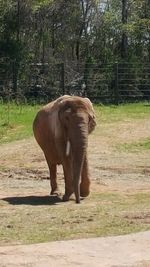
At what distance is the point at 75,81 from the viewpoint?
36438 mm

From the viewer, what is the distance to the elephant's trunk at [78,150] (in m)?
11.6

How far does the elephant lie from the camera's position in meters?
11.7

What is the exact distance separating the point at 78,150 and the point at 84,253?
4.04 metres

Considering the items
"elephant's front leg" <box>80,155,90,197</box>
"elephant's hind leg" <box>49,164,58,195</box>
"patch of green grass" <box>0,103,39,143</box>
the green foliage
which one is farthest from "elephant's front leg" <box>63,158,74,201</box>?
the green foliage

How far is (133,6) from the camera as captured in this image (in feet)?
153

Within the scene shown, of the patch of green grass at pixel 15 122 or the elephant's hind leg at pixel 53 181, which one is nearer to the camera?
the elephant's hind leg at pixel 53 181

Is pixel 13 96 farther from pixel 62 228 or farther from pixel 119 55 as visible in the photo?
pixel 62 228

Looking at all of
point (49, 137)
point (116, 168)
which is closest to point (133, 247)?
point (49, 137)

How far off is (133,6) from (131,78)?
11.0m

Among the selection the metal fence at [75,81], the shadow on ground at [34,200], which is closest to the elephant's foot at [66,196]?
the shadow on ground at [34,200]

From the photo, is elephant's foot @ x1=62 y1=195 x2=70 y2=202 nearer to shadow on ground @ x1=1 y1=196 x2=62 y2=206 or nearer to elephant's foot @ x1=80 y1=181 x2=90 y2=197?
shadow on ground @ x1=1 y1=196 x2=62 y2=206

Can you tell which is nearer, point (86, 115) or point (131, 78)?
point (86, 115)

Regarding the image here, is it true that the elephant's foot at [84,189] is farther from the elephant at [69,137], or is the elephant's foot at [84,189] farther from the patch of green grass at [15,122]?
the patch of green grass at [15,122]

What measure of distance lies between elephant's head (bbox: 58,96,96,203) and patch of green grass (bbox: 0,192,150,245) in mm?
631
